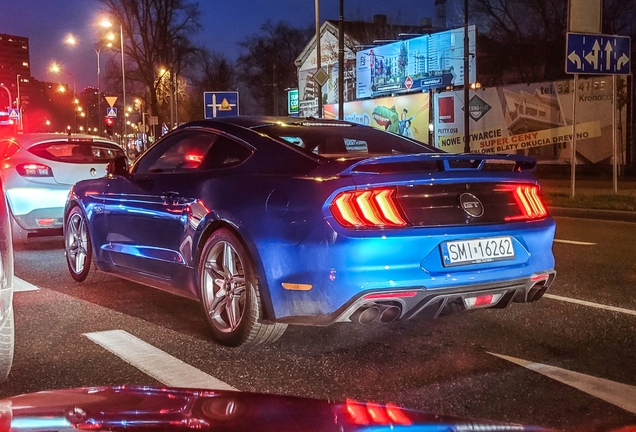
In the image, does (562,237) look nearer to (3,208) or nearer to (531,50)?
(3,208)

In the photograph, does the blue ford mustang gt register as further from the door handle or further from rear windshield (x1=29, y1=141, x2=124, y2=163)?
rear windshield (x1=29, y1=141, x2=124, y2=163)

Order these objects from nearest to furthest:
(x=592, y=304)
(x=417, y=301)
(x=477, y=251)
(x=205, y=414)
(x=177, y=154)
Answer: (x=205, y=414) < (x=417, y=301) < (x=477, y=251) < (x=592, y=304) < (x=177, y=154)

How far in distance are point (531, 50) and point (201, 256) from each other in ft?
129

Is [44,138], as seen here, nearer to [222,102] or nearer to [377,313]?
[377,313]

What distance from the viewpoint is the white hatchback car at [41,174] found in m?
9.41

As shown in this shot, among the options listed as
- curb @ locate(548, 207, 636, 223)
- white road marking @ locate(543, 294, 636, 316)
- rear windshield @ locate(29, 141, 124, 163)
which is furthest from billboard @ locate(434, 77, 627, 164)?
white road marking @ locate(543, 294, 636, 316)

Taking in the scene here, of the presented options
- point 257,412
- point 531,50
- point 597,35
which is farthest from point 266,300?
point 531,50

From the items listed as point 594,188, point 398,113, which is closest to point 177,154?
point 594,188

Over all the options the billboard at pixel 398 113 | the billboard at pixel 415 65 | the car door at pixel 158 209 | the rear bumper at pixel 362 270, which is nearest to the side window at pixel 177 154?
the car door at pixel 158 209

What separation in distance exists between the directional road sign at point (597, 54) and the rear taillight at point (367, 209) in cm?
988

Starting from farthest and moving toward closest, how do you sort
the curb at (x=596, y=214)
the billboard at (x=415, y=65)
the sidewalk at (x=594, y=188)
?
the billboard at (x=415, y=65) < the sidewalk at (x=594, y=188) < the curb at (x=596, y=214)

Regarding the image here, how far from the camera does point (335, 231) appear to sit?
4.00 metres

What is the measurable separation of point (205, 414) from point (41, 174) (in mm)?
7989

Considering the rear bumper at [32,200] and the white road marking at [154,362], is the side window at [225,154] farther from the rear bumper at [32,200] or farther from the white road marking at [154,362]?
the rear bumper at [32,200]
